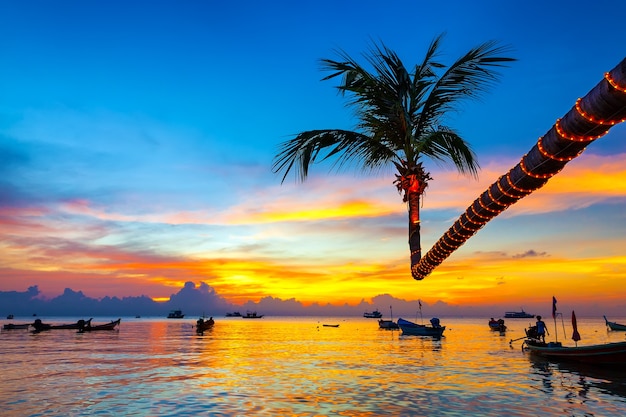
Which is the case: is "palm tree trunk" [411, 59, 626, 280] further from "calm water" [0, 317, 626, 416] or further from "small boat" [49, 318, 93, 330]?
"small boat" [49, 318, 93, 330]

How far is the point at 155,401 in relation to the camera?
17922 mm

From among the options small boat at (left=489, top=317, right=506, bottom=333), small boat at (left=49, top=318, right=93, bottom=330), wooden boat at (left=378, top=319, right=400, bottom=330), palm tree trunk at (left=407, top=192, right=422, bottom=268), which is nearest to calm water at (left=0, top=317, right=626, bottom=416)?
palm tree trunk at (left=407, top=192, right=422, bottom=268)

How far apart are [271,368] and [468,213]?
1107 inches

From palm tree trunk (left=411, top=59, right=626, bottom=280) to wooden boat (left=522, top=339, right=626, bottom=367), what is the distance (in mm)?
25207

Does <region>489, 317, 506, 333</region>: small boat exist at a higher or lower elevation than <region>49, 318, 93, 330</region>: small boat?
higher

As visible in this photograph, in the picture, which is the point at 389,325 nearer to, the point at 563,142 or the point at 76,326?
the point at 76,326

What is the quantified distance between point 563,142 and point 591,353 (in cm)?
2833

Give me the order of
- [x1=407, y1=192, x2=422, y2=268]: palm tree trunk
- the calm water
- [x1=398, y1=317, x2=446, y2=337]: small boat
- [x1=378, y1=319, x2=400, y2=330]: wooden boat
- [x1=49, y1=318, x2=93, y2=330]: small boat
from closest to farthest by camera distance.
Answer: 1. [x1=407, y1=192, x2=422, y2=268]: palm tree trunk
2. the calm water
3. [x1=398, y1=317, x2=446, y2=337]: small boat
4. [x1=49, y1=318, x2=93, y2=330]: small boat
5. [x1=378, y1=319, x2=400, y2=330]: wooden boat

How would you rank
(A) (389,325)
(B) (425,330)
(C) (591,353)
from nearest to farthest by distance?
1. (C) (591,353)
2. (B) (425,330)
3. (A) (389,325)

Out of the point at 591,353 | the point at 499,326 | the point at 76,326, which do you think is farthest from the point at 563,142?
the point at 499,326

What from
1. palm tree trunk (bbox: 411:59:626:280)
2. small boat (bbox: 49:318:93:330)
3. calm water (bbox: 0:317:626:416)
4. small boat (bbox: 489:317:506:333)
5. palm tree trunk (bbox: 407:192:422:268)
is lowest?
calm water (bbox: 0:317:626:416)

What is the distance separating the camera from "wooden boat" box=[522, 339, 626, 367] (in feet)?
79.3

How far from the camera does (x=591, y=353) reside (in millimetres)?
25766

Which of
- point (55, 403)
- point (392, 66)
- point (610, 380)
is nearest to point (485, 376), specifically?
point (610, 380)
